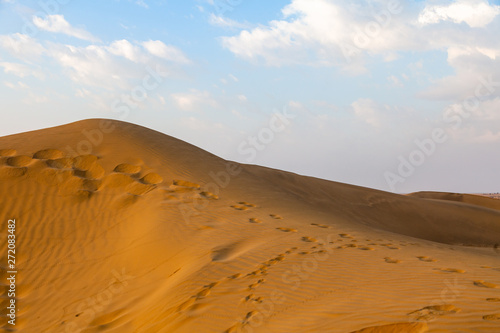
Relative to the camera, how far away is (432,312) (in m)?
→ 3.34

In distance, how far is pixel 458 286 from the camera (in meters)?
4.12

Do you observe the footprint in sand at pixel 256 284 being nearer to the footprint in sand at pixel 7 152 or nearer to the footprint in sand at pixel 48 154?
the footprint in sand at pixel 48 154

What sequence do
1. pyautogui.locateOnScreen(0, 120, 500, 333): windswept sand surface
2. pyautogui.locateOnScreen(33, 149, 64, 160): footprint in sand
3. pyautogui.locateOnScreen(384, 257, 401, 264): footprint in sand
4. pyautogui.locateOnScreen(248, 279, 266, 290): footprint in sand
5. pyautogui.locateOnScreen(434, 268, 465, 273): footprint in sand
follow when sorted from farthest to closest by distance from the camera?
pyautogui.locateOnScreen(33, 149, 64, 160): footprint in sand < pyautogui.locateOnScreen(384, 257, 401, 264): footprint in sand < pyautogui.locateOnScreen(434, 268, 465, 273): footprint in sand < pyautogui.locateOnScreen(248, 279, 266, 290): footprint in sand < pyautogui.locateOnScreen(0, 120, 500, 333): windswept sand surface

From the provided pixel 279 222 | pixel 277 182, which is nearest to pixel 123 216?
pixel 279 222

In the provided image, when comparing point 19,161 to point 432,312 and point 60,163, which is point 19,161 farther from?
point 432,312

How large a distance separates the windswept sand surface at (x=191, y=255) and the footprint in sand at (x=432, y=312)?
2cm

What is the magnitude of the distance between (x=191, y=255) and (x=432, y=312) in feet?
12.0

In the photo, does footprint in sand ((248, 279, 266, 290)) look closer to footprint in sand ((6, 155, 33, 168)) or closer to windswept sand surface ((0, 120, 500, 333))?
windswept sand surface ((0, 120, 500, 333))

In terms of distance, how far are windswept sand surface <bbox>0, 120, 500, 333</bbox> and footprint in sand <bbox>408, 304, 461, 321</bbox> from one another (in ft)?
0.08

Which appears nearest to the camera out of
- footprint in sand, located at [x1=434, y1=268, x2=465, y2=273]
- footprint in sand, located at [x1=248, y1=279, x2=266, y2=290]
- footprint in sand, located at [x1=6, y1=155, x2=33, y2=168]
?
footprint in sand, located at [x1=248, y1=279, x2=266, y2=290]

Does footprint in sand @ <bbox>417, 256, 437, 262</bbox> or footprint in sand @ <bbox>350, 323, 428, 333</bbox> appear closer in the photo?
footprint in sand @ <bbox>350, 323, 428, 333</bbox>

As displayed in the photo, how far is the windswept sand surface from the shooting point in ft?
12.6

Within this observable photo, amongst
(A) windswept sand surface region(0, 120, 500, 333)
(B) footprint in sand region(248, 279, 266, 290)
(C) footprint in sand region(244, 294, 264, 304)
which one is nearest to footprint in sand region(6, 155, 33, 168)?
(A) windswept sand surface region(0, 120, 500, 333)

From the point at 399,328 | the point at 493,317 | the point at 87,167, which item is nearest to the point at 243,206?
the point at 87,167
